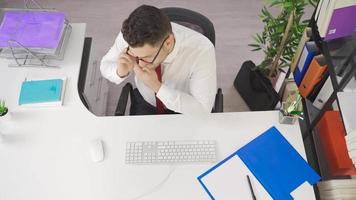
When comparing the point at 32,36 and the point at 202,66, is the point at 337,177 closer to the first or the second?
the point at 202,66

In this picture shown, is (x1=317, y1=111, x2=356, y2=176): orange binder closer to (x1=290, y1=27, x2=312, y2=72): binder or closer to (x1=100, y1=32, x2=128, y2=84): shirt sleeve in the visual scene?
(x1=290, y1=27, x2=312, y2=72): binder

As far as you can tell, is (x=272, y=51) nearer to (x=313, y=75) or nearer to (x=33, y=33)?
(x=313, y=75)

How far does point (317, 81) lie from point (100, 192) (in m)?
1.23

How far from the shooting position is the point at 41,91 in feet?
5.16

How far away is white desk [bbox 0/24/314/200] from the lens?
1329 mm

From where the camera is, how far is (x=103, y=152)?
1.42 metres

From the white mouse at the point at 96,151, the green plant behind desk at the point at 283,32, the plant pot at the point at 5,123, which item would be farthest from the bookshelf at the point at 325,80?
the plant pot at the point at 5,123

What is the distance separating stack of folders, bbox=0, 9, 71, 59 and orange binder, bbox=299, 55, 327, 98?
1.36 m

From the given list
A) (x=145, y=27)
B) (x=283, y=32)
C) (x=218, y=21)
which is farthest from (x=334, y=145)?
(x=218, y=21)

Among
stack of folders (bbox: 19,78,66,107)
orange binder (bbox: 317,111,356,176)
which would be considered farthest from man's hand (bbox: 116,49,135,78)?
orange binder (bbox: 317,111,356,176)

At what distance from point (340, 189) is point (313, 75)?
60 cm

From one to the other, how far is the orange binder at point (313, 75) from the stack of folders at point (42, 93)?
4.31 feet

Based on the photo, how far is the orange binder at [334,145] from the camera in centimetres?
156

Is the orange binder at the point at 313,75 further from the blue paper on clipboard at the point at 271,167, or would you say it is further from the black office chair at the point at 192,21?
the black office chair at the point at 192,21
